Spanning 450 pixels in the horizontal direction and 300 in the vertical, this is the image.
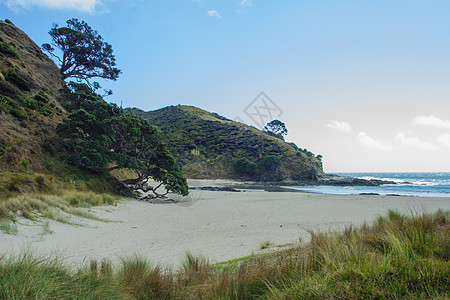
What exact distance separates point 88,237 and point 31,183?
509 centimetres

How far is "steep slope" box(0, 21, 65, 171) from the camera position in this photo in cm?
1273

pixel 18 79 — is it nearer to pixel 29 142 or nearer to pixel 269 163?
pixel 29 142

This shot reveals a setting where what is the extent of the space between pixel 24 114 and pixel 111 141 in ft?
17.5

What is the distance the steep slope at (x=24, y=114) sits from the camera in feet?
41.8

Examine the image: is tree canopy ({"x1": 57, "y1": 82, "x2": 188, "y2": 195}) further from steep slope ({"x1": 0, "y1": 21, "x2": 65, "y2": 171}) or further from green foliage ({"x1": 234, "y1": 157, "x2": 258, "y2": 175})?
green foliage ({"x1": 234, "y1": 157, "x2": 258, "y2": 175})

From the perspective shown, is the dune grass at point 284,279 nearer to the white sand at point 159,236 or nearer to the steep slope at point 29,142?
the white sand at point 159,236

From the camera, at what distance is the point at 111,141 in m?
17.0

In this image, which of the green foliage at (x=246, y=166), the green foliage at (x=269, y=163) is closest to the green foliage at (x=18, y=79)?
the green foliage at (x=246, y=166)

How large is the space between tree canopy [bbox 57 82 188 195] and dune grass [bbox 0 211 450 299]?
13.4m

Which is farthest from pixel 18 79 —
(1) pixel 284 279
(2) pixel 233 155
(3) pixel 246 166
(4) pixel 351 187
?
(2) pixel 233 155

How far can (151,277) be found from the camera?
10.3ft

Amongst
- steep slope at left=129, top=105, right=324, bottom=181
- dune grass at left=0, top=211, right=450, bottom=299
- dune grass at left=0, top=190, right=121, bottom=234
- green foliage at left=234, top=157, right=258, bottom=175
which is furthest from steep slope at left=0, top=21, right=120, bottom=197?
green foliage at left=234, top=157, right=258, bottom=175

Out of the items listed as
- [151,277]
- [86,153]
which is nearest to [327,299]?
[151,277]

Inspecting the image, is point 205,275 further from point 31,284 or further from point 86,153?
point 86,153
